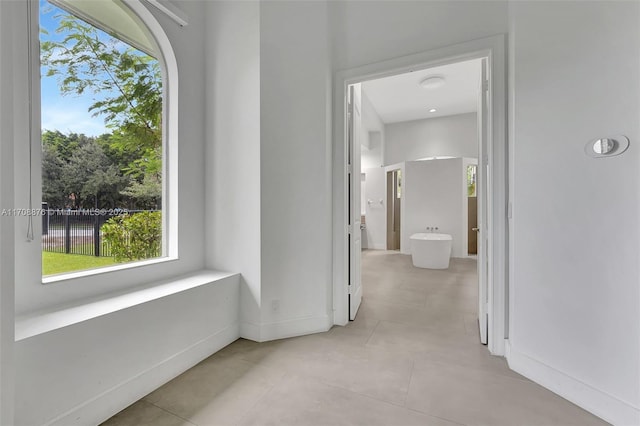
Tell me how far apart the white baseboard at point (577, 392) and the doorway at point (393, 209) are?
502 centimetres

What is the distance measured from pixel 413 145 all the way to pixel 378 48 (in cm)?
470

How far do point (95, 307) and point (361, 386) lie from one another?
5.31ft

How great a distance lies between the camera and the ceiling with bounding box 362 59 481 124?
4.41 m

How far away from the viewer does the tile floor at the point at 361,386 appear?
4.84 ft

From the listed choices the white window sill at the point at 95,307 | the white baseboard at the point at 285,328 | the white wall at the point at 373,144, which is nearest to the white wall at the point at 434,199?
the white wall at the point at 373,144

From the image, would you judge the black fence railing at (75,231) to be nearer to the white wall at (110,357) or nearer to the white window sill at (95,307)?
the white window sill at (95,307)

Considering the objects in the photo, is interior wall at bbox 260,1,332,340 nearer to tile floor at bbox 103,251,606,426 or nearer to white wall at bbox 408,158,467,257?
tile floor at bbox 103,251,606,426

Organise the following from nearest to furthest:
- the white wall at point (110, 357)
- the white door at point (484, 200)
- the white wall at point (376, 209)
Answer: the white wall at point (110, 357) → the white door at point (484, 200) → the white wall at point (376, 209)

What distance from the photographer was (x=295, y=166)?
242cm

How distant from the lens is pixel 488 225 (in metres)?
2.15

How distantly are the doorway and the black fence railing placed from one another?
19.2 feet

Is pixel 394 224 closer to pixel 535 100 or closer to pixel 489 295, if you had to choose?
pixel 489 295

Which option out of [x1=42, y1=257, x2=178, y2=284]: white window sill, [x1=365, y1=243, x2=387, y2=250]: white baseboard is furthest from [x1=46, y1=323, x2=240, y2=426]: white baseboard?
[x1=365, y1=243, x2=387, y2=250]: white baseboard

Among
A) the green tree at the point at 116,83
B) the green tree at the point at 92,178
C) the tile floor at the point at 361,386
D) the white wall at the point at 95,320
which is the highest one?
the green tree at the point at 116,83
